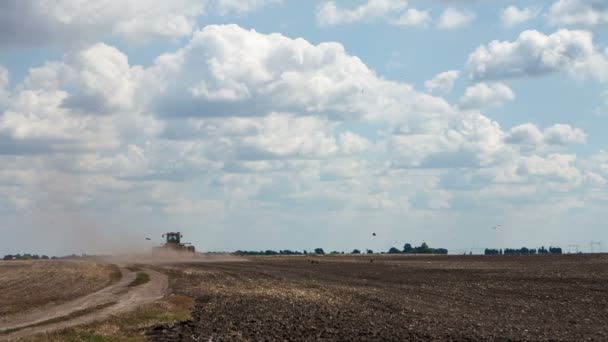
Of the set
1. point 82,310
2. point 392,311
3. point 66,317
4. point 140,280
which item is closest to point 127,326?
point 66,317

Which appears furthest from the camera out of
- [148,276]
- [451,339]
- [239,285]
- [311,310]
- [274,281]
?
[148,276]

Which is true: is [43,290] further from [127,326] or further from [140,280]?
[127,326]

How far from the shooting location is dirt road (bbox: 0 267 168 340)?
105 ft

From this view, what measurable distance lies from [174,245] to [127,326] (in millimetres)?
107942

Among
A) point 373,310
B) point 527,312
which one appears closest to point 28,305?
point 373,310

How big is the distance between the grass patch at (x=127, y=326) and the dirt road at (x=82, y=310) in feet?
3.22

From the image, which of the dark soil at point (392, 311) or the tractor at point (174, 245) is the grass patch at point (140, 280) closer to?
the dark soil at point (392, 311)

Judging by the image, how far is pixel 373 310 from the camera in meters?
41.6

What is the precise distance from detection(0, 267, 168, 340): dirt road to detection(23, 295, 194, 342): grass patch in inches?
38.6

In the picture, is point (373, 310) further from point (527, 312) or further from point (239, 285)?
point (239, 285)

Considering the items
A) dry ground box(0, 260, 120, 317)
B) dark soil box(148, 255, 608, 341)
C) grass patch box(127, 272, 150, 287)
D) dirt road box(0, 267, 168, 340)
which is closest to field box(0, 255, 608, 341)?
dark soil box(148, 255, 608, 341)

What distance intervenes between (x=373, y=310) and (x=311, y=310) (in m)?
3.30

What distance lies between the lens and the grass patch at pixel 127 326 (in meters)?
29.1

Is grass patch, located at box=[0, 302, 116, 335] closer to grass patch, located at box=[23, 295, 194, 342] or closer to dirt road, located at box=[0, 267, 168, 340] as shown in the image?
dirt road, located at box=[0, 267, 168, 340]
